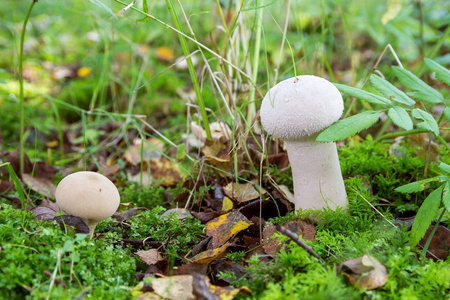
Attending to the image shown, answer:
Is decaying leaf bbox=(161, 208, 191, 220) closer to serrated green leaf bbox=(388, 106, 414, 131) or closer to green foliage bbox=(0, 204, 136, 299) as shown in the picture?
green foliage bbox=(0, 204, 136, 299)

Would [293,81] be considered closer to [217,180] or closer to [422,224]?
[422,224]

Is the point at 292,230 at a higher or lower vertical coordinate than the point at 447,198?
lower

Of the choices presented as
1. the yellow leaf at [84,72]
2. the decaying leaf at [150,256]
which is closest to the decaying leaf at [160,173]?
the decaying leaf at [150,256]

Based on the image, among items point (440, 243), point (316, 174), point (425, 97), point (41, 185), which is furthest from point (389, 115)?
point (41, 185)

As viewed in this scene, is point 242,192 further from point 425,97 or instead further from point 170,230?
point 425,97

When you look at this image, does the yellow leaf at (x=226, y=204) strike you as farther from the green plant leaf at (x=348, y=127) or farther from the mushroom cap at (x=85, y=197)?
the green plant leaf at (x=348, y=127)

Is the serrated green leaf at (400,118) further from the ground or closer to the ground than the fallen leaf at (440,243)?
further from the ground
